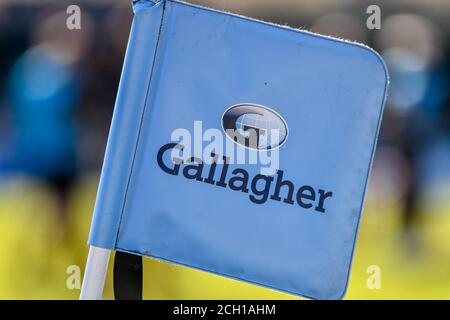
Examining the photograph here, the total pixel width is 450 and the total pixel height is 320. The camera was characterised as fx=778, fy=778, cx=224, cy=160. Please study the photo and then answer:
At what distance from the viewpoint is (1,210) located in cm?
472

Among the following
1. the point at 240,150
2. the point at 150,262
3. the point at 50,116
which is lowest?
the point at 150,262

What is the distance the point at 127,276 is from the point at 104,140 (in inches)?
128

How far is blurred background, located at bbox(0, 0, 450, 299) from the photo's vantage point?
3998mm

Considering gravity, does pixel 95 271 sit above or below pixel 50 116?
below

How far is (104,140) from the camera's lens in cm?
485

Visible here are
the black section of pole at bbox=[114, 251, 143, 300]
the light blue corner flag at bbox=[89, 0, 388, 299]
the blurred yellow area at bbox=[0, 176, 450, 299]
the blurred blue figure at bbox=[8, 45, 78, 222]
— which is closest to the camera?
the light blue corner flag at bbox=[89, 0, 388, 299]

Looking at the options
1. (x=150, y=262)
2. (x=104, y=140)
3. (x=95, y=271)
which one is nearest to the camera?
(x=95, y=271)

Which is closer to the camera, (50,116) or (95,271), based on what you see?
(95,271)

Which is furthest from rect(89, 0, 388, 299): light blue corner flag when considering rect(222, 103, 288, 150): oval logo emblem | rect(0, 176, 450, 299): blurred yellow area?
rect(0, 176, 450, 299): blurred yellow area

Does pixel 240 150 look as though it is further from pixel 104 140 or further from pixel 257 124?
pixel 104 140

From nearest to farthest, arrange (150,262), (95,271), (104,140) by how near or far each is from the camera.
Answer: (95,271)
(150,262)
(104,140)

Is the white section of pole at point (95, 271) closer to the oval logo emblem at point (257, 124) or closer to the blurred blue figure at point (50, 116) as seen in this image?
the oval logo emblem at point (257, 124)

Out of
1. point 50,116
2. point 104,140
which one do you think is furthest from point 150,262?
point 104,140

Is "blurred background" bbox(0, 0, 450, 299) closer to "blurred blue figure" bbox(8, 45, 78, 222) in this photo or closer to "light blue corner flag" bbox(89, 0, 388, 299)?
"blurred blue figure" bbox(8, 45, 78, 222)
